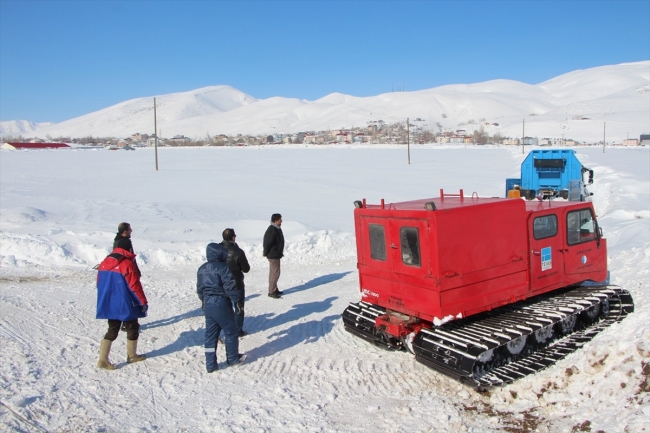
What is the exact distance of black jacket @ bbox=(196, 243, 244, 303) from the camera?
19.7 ft

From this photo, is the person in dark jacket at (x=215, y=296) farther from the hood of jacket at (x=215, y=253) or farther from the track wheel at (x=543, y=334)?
the track wheel at (x=543, y=334)

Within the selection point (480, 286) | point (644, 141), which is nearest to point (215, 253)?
point (480, 286)

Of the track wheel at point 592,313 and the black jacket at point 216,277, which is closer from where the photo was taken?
the black jacket at point 216,277

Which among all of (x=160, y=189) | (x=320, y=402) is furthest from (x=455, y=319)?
(x=160, y=189)

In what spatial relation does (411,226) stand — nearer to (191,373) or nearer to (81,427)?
(191,373)

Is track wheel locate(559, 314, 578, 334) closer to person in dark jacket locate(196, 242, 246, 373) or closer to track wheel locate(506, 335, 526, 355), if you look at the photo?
track wheel locate(506, 335, 526, 355)

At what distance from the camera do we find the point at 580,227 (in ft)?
24.1

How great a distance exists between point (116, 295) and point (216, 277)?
4.07 ft

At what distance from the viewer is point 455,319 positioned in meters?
5.92

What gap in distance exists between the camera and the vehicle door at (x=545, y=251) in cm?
657

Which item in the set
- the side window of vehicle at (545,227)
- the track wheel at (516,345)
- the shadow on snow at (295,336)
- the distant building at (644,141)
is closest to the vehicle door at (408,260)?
the track wheel at (516,345)

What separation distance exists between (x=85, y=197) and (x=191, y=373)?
813 inches

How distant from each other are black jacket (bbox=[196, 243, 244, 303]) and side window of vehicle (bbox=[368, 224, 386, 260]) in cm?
187

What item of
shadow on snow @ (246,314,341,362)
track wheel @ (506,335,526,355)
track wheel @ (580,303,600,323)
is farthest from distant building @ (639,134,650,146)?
track wheel @ (506,335,526,355)
